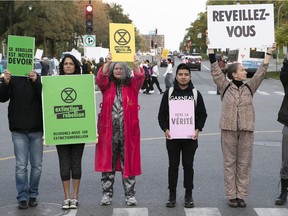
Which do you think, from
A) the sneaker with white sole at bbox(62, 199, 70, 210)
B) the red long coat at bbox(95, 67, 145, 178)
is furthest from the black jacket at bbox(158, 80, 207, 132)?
the sneaker with white sole at bbox(62, 199, 70, 210)

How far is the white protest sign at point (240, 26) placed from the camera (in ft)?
23.5

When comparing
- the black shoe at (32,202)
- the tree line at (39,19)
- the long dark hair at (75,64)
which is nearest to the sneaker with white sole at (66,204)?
Result: the black shoe at (32,202)

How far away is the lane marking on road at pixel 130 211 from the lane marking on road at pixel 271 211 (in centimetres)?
136

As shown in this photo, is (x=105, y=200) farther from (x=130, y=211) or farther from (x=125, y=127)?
(x=125, y=127)

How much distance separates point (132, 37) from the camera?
7027 millimetres

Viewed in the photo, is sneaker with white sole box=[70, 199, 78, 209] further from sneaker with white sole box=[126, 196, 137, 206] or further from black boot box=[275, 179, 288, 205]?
black boot box=[275, 179, 288, 205]

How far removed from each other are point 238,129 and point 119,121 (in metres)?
1.48

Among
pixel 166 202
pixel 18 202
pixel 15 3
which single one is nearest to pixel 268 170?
pixel 166 202

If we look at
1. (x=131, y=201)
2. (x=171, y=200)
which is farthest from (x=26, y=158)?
(x=171, y=200)

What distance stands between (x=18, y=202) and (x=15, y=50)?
74.3 inches

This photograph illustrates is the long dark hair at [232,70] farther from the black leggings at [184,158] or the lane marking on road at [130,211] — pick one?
the lane marking on road at [130,211]

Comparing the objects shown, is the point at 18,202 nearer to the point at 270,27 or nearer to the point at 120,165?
the point at 120,165

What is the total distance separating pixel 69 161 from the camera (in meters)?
6.78

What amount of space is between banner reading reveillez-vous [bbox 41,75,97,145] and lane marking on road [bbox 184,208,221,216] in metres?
1.45
